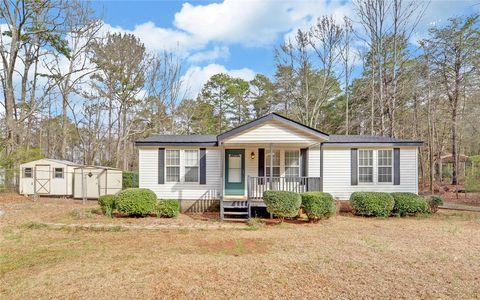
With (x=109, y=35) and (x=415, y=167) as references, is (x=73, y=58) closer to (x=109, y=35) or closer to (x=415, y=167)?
(x=109, y=35)

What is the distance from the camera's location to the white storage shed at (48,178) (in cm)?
1568

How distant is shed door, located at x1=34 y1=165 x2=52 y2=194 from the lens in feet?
51.5

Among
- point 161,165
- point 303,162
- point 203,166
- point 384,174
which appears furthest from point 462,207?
point 161,165

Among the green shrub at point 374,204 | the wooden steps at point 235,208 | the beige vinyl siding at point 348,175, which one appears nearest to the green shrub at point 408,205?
the green shrub at point 374,204

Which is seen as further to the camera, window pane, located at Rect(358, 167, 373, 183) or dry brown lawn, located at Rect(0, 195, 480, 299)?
window pane, located at Rect(358, 167, 373, 183)

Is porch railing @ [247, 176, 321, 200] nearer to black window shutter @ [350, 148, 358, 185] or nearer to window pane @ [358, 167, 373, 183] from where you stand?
black window shutter @ [350, 148, 358, 185]

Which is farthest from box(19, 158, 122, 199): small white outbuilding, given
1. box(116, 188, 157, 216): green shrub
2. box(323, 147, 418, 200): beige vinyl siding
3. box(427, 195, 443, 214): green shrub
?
box(427, 195, 443, 214): green shrub

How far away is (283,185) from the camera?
34.7ft

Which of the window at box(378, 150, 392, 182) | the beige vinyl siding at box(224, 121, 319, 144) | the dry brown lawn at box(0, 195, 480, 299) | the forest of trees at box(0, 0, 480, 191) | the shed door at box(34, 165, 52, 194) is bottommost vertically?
the dry brown lawn at box(0, 195, 480, 299)

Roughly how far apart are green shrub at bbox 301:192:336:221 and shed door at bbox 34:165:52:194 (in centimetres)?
1477

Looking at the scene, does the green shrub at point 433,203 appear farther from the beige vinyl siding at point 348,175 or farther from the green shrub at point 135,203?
the green shrub at point 135,203

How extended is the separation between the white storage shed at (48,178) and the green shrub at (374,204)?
610 inches

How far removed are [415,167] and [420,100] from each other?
1263 cm

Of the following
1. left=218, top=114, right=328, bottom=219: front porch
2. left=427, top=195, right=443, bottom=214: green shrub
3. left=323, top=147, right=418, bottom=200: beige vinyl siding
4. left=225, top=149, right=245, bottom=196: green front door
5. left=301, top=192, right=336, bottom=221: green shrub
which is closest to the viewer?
left=301, top=192, right=336, bottom=221: green shrub
